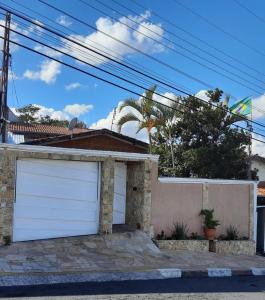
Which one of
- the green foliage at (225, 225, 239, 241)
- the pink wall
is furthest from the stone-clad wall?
the green foliage at (225, 225, 239, 241)

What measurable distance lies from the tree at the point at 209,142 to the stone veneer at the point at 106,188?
10.5m

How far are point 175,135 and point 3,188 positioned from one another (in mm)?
16188

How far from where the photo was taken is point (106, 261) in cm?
1321

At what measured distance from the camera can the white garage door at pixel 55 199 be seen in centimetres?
1400

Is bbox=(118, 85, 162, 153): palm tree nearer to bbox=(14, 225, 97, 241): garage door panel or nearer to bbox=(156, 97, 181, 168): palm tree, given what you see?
bbox=(156, 97, 181, 168): palm tree

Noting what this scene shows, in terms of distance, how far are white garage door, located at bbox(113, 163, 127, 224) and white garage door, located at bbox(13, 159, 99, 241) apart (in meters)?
1.64

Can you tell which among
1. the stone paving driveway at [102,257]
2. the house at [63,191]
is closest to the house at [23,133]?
the house at [63,191]

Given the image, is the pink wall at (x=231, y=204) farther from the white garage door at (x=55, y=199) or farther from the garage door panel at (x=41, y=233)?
the garage door panel at (x=41, y=233)

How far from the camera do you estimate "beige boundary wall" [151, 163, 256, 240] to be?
17.0m

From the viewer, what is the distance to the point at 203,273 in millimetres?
13562

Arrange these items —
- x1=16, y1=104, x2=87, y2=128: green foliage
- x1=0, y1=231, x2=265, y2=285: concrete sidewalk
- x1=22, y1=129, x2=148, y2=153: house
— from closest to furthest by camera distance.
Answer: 1. x1=0, y1=231, x2=265, y2=285: concrete sidewalk
2. x1=22, y1=129, x2=148, y2=153: house
3. x1=16, y1=104, x2=87, y2=128: green foliage

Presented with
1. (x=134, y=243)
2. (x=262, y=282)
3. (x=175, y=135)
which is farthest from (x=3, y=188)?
(x=175, y=135)

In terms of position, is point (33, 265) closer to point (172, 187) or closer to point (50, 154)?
point (50, 154)

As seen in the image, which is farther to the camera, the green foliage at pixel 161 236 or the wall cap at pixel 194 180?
the wall cap at pixel 194 180
